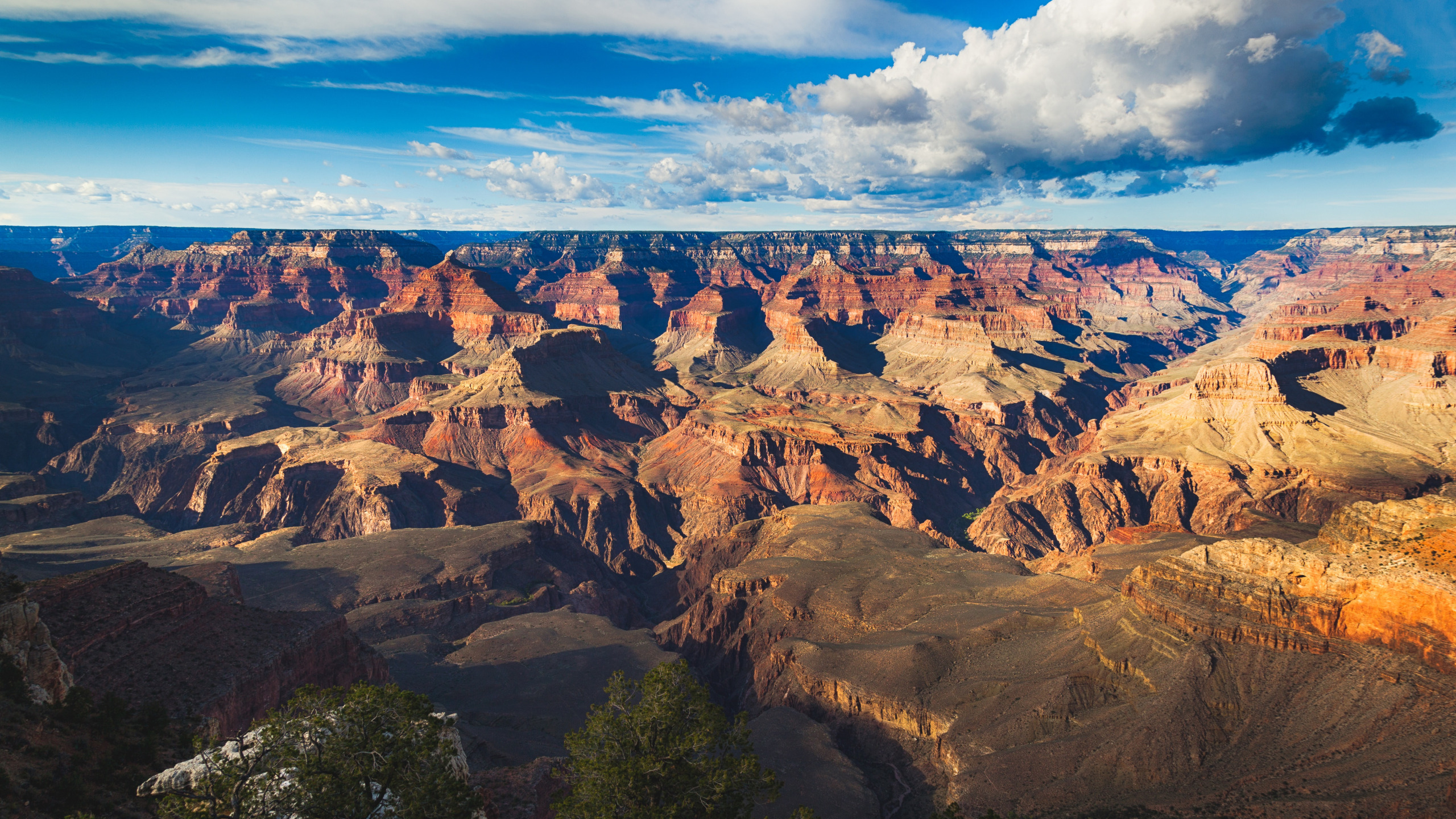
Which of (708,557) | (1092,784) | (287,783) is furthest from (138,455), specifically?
(1092,784)

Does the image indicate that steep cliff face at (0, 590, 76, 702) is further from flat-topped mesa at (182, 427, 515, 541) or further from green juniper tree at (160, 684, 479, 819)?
flat-topped mesa at (182, 427, 515, 541)

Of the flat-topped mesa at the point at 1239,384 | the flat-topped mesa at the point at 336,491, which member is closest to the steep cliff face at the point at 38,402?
the flat-topped mesa at the point at 336,491

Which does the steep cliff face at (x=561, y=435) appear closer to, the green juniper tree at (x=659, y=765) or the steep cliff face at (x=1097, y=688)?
the steep cliff face at (x=1097, y=688)

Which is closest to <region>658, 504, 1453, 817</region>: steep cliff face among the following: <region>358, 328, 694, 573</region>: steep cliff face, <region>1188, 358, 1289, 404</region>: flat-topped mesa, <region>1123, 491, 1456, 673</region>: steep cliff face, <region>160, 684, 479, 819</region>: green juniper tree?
<region>1123, 491, 1456, 673</region>: steep cliff face

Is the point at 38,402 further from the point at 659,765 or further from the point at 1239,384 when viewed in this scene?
the point at 1239,384

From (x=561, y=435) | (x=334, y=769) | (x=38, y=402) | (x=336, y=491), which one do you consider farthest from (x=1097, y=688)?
(x=38, y=402)

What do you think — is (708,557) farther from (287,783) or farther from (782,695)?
(287,783)
